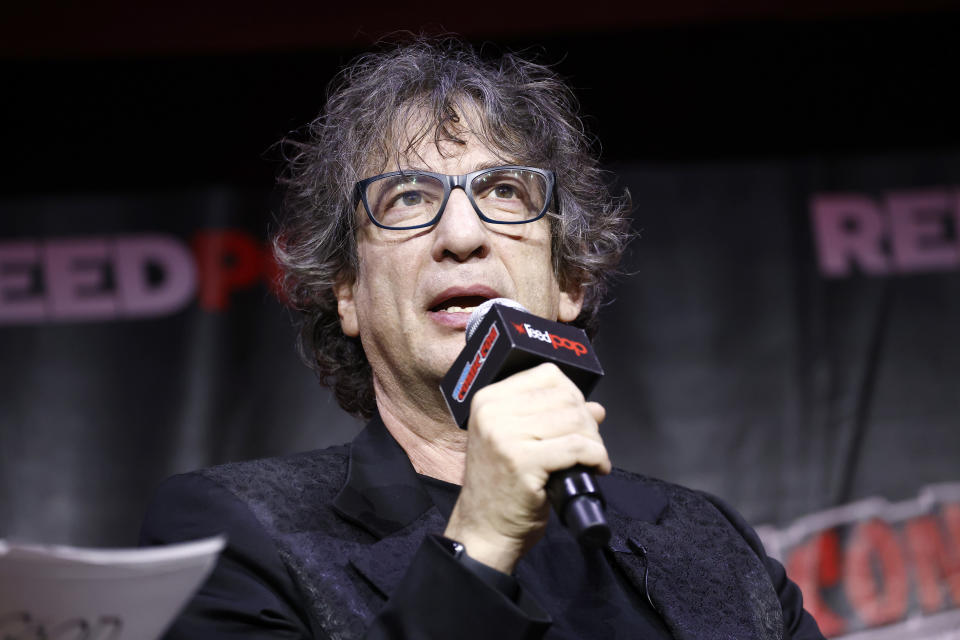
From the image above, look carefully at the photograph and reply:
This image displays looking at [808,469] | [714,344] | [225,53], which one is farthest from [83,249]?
[808,469]

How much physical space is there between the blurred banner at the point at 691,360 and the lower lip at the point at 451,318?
1446mm

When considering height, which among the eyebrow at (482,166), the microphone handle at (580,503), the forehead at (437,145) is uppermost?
the forehead at (437,145)

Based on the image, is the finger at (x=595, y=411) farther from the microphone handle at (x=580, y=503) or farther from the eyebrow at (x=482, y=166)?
the eyebrow at (x=482, y=166)

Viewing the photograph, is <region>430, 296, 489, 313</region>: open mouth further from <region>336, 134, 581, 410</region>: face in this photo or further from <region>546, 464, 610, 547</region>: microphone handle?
<region>546, 464, 610, 547</region>: microphone handle

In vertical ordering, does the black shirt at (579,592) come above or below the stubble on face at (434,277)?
below

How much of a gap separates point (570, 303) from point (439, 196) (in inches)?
16.1

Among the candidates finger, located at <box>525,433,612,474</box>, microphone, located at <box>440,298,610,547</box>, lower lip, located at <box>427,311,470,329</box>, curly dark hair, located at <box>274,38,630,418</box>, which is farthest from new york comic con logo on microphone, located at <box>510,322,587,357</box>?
curly dark hair, located at <box>274,38,630,418</box>

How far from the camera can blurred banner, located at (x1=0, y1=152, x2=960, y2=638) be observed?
2.87m

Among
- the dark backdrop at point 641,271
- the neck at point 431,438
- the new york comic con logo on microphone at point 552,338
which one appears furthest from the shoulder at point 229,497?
the dark backdrop at point 641,271

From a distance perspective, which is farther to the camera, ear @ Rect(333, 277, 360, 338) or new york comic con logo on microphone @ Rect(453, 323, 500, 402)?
ear @ Rect(333, 277, 360, 338)

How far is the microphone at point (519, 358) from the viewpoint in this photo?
1049 mm

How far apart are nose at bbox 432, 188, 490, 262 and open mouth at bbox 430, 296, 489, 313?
0.07 meters

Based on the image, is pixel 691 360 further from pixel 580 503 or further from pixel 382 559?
pixel 580 503

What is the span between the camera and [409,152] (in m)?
1.71
